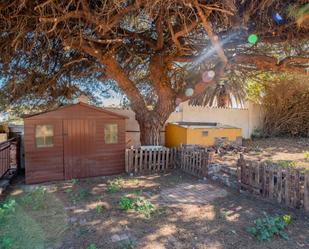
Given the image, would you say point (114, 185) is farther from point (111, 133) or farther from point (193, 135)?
point (193, 135)

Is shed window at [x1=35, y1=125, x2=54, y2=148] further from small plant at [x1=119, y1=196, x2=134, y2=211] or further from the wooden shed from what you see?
small plant at [x1=119, y1=196, x2=134, y2=211]

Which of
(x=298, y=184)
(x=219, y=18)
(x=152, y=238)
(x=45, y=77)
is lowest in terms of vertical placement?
(x=152, y=238)

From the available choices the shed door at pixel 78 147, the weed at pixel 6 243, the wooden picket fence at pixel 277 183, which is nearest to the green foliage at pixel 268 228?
the wooden picket fence at pixel 277 183

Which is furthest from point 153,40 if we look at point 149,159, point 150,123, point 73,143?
point 73,143

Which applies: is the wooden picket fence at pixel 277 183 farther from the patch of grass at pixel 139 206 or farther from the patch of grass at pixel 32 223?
the patch of grass at pixel 32 223

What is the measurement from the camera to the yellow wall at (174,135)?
314 inches

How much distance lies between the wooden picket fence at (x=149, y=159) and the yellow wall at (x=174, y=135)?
1.26 metres

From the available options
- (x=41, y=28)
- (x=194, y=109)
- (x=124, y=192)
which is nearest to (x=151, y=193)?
(x=124, y=192)

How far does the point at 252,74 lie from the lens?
877 cm

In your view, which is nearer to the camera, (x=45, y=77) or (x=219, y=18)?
(x=219, y=18)

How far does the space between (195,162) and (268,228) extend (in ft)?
9.89

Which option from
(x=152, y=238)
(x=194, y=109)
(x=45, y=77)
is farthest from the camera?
(x=194, y=109)

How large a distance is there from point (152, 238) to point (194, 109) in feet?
24.1

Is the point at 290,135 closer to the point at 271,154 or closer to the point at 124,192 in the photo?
the point at 271,154
